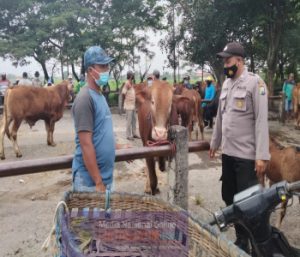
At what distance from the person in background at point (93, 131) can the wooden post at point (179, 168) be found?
0.92m

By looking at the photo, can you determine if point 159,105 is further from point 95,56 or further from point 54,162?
point 95,56

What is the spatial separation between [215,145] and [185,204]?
0.74 m

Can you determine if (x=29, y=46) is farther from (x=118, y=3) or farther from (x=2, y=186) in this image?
(x=2, y=186)

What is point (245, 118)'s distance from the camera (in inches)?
139

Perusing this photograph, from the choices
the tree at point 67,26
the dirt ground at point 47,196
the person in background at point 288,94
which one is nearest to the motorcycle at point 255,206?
the dirt ground at point 47,196

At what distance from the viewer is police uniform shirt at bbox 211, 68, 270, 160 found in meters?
3.39

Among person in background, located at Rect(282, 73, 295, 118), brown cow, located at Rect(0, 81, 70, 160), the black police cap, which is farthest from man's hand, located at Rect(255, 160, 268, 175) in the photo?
person in background, located at Rect(282, 73, 295, 118)

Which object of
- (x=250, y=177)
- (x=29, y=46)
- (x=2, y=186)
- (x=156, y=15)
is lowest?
(x=2, y=186)

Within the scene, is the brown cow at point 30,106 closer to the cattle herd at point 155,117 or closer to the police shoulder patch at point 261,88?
the cattle herd at point 155,117

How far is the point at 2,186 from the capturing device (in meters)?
6.87

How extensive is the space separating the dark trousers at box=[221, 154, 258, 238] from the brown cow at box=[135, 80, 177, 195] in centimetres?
93

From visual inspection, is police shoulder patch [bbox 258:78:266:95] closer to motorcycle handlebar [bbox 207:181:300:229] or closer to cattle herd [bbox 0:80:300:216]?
cattle herd [bbox 0:80:300:216]

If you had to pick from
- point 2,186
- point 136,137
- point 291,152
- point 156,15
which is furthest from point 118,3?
point 291,152

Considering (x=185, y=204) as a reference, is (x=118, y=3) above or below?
above
